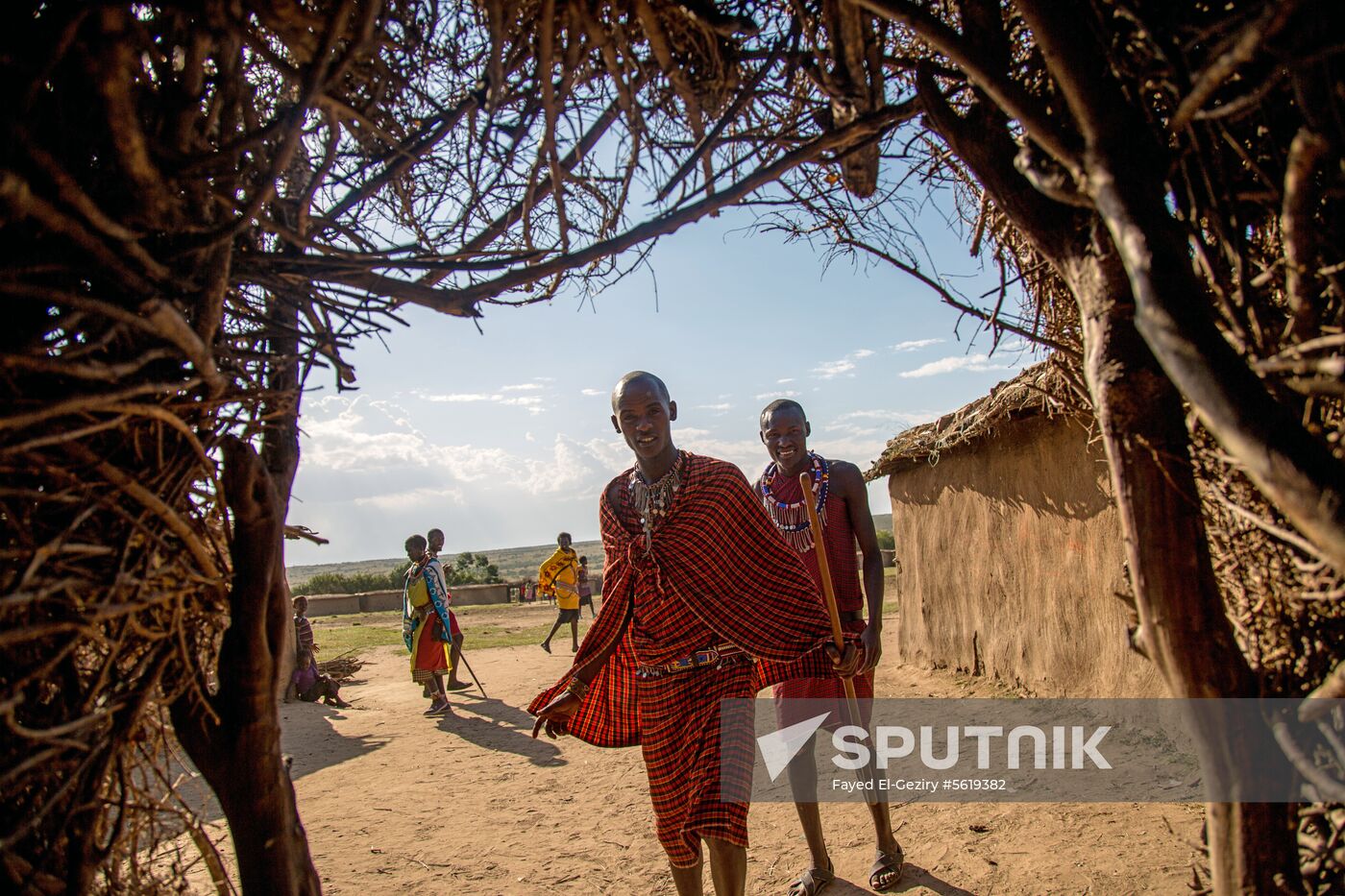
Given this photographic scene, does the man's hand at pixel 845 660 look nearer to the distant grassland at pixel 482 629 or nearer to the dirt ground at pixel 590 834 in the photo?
the dirt ground at pixel 590 834

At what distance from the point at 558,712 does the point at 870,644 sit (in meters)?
1.56

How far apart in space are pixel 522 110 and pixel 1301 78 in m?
2.05

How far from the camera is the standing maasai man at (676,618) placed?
3.57 metres

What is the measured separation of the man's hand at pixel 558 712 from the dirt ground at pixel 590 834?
1000 mm

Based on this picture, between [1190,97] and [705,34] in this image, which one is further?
[705,34]

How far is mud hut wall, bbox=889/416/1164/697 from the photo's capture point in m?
6.57

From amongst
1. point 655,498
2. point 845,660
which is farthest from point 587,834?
point 655,498

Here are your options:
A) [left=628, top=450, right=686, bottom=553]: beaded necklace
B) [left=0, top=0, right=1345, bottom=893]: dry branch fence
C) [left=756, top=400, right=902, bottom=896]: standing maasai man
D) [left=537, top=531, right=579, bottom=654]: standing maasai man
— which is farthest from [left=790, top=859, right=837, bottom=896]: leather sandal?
[left=537, top=531, right=579, bottom=654]: standing maasai man

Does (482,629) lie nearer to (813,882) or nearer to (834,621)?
(813,882)

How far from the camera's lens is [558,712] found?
12.9 feet

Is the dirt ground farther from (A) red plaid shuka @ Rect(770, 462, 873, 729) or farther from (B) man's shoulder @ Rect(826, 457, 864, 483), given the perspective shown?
(B) man's shoulder @ Rect(826, 457, 864, 483)

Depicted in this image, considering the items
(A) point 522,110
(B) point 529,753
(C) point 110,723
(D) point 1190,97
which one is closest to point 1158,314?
(D) point 1190,97

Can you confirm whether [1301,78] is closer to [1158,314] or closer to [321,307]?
[1158,314]

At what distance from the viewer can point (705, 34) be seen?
2.42 meters
